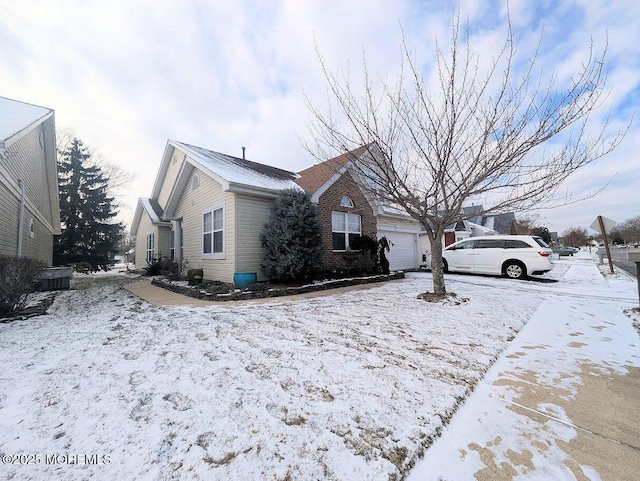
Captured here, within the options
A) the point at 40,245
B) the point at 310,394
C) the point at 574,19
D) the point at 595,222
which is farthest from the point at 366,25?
the point at 40,245

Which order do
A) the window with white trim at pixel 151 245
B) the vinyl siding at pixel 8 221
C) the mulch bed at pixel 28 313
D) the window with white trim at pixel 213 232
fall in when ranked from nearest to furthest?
the mulch bed at pixel 28 313
the vinyl siding at pixel 8 221
the window with white trim at pixel 213 232
the window with white trim at pixel 151 245

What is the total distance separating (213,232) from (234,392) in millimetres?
7575

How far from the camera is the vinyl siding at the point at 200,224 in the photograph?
8.11 metres

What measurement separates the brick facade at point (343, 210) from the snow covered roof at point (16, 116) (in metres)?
7.82

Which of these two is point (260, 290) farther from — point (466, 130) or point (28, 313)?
point (466, 130)

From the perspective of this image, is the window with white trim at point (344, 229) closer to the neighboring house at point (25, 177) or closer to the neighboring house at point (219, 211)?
the neighboring house at point (219, 211)

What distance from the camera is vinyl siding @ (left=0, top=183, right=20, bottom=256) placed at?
708 centimetres

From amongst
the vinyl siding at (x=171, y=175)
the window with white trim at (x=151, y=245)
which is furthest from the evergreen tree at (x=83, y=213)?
the vinyl siding at (x=171, y=175)

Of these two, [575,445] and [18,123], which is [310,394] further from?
[18,123]

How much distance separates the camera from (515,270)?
1001cm

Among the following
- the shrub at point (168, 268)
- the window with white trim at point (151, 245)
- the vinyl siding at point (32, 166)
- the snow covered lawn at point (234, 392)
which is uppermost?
the vinyl siding at point (32, 166)

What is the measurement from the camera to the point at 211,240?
922cm

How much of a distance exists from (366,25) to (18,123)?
29.9 feet

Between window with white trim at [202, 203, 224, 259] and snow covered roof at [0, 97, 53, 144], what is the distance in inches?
185
